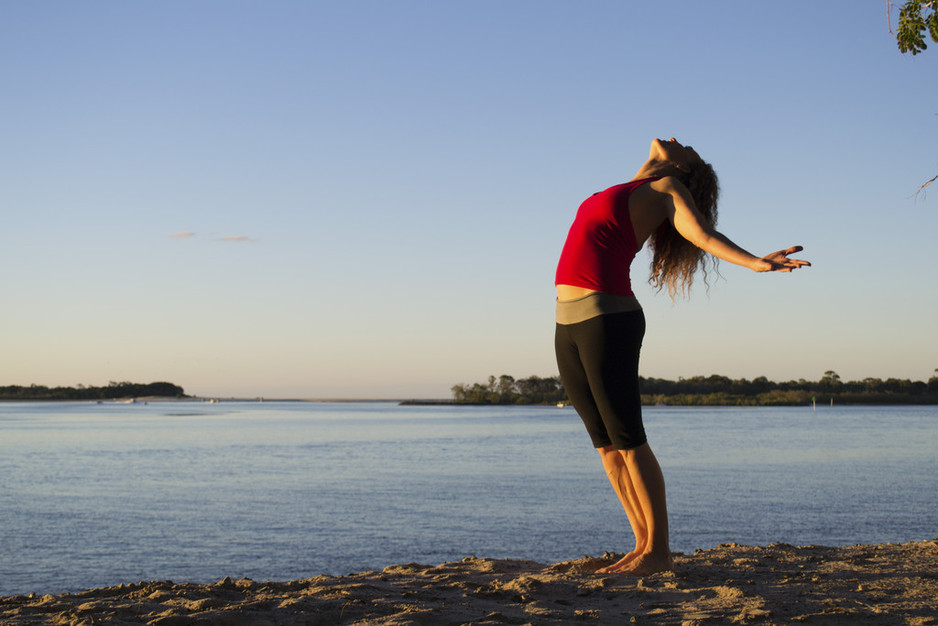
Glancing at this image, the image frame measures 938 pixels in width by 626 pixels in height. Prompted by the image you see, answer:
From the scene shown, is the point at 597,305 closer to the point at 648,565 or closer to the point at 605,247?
the point at 605,247

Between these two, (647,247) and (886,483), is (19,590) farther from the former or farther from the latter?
(886,483)

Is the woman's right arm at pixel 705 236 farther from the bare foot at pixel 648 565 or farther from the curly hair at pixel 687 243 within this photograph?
the bare foot at pixel 648 565

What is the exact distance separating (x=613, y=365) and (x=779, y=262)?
91cm

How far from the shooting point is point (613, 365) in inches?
134

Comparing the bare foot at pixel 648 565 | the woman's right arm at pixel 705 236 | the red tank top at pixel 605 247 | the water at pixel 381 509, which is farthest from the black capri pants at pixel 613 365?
the water at pixel 381 509

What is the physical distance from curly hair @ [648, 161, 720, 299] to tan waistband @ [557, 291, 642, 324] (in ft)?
1.17

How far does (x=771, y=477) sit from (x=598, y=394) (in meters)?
24.5

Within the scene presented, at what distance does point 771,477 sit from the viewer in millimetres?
25531

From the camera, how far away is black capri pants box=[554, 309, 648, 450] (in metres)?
3.40

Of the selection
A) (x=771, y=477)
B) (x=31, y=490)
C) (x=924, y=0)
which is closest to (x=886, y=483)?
(x=771, y=477)

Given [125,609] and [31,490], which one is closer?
[125,609]

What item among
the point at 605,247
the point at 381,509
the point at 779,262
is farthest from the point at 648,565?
the point at 381,509

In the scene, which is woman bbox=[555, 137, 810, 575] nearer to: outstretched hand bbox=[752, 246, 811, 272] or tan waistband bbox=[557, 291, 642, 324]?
tan waistband bbox=[557, 291, 642, 324]

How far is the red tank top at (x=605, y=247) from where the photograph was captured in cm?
344
